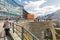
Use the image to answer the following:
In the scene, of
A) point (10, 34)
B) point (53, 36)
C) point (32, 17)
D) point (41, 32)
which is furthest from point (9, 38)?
point (32, 17)

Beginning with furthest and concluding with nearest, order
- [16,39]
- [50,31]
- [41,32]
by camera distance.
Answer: [50,31]
[41,32]
[16,39]

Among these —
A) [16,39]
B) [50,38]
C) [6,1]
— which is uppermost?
[6,1]

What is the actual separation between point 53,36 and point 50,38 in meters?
0.50

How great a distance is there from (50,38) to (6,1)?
26.9 ft

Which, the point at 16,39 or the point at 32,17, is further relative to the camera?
the point at 32,17

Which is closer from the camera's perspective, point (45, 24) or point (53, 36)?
point (45, 24)

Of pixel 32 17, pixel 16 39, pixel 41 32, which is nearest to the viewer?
pixel 16 39

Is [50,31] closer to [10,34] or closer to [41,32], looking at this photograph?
[41,32]

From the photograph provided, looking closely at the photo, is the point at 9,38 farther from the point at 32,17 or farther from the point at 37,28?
the point at 32,17

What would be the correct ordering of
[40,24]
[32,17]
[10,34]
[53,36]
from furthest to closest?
[32,17], [53,36], [40,24], [10,34]

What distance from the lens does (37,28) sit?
22.0 m

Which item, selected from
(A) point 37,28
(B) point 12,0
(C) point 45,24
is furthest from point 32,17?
(A) point 37,28

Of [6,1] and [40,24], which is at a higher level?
[6,1]

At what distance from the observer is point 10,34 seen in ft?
24.8
